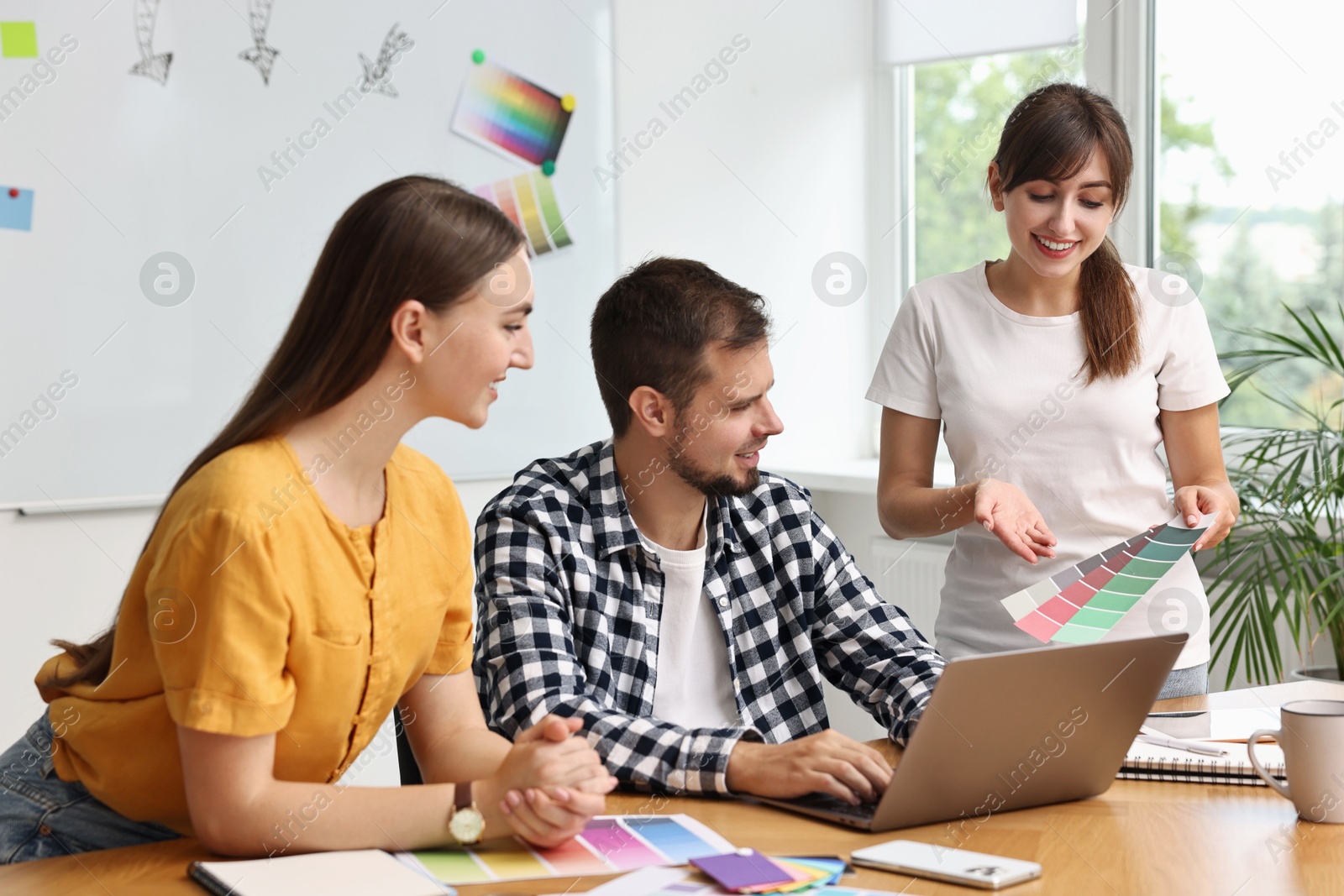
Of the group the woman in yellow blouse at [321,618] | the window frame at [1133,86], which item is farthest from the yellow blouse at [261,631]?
the window frame at [1133,86]

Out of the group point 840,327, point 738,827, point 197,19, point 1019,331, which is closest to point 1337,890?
point 738,827

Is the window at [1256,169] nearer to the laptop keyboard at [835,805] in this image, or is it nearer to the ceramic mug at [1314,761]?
the ceramic mug at [1314,761]

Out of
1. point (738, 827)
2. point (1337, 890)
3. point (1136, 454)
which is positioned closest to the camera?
point (1337, 890)

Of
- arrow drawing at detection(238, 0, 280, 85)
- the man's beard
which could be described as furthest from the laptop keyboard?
arrow drawing at detection(238, 0, 280, 85)

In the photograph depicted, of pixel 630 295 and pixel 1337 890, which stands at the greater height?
pixel 630 295

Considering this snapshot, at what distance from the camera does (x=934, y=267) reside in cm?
383

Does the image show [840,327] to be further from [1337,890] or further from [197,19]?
[1337,890]

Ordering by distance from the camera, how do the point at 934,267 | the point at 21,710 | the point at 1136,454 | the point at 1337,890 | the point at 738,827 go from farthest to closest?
the point at 934,267
the point at 21,710
the point at 1136,454
the point at 738,827
the point at 1337,890

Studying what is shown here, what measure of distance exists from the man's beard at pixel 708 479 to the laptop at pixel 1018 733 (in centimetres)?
44

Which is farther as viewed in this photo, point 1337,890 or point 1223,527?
point 1223,527

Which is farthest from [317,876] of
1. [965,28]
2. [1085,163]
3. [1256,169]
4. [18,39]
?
[965,28]

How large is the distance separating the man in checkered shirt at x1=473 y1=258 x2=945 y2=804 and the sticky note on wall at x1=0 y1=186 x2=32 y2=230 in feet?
4.86

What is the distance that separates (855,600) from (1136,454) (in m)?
0.46

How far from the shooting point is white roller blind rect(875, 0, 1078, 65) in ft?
10.8
